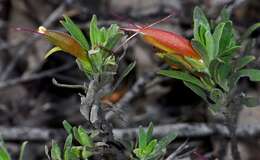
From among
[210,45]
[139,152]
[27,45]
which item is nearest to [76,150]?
[139,152]

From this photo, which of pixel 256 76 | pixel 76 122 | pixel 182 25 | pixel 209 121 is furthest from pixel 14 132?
pixel 256 76

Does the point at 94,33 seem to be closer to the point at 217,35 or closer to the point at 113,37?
the point at 113,37

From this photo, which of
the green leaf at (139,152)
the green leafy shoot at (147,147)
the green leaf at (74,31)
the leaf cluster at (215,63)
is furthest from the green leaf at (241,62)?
the green leaf at (74,31)

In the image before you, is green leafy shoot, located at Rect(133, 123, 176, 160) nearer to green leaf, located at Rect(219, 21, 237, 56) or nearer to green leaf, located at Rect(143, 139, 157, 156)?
green leaf, located at Rect(143, 139, 157, 156)

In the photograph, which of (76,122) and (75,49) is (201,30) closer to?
(75,49)

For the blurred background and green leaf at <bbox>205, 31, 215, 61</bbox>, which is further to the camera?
the blurred background

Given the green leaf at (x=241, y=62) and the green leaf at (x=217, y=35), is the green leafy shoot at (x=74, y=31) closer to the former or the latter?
the green leaf at (x=217, y=35)

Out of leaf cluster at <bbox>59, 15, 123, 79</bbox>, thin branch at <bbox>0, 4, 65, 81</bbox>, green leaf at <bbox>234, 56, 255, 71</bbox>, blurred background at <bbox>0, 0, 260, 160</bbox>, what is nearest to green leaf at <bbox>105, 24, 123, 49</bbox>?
leaf cluster at <bbox>59, 15, 123, 79</bbox>
